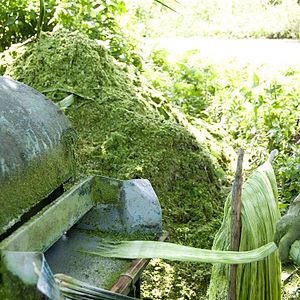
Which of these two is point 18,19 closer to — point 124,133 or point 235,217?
point 124,133

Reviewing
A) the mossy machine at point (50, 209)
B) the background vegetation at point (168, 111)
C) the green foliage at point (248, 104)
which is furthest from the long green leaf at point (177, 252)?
the green foliage at point (248, 104)

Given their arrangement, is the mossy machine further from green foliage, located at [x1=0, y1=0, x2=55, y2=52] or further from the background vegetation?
green foliage, located at [x1=0, y1=0, x2=55, y2=52]

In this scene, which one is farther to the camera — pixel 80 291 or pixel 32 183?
pixel 32 183

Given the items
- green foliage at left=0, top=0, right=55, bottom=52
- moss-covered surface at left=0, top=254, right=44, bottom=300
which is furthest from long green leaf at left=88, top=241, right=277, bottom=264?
green foliage at left=0, top=0, right=55, bottom=52

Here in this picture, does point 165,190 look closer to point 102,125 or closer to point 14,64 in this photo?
point 102,125

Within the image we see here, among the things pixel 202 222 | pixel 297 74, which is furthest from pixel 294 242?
pixel 297 74

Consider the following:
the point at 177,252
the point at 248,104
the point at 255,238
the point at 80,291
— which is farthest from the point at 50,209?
the point at 248,104

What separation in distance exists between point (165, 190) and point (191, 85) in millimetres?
3060

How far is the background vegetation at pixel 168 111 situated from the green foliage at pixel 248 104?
1 cm

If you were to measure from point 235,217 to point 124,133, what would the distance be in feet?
7.25

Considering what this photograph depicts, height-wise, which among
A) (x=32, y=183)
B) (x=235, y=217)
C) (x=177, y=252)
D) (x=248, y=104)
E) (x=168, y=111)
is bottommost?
(x=248, y=104)

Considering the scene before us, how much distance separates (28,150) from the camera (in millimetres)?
2537

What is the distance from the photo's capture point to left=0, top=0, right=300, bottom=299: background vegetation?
4.42 metres

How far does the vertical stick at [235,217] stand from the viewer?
8.25 ft
